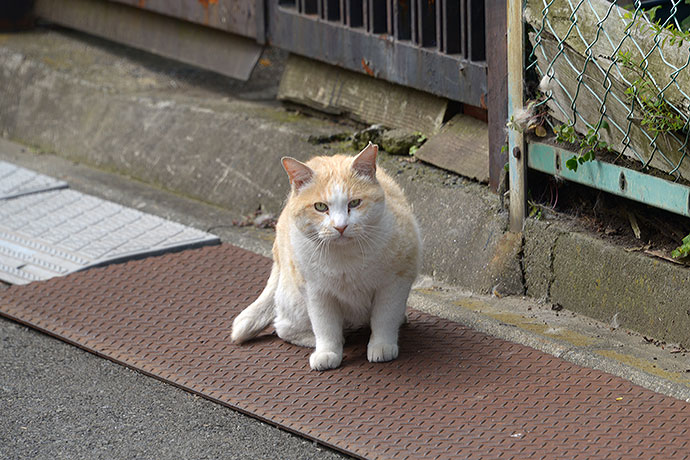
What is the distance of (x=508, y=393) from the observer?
11.4 feet

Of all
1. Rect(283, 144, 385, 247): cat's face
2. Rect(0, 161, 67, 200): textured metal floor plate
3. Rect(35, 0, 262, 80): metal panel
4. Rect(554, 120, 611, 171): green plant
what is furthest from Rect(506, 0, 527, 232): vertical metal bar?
Rect(0, 161, 67, 200): textured metal floor plate

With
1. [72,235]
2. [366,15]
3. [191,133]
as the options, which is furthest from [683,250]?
[191,133]

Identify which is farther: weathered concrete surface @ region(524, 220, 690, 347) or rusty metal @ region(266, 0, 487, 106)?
rusty metal @ region(266, 0, 487, 106)

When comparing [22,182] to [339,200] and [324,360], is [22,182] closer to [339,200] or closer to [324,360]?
[324,360]

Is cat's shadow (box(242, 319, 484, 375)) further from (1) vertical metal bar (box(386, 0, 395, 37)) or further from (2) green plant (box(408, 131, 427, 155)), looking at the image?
(1) vertical metal bar (box(386, 0, 395, 37))

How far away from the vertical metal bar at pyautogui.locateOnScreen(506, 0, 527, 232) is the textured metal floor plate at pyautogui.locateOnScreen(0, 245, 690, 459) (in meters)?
0.64

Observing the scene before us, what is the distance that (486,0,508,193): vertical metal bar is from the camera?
14.2 feet

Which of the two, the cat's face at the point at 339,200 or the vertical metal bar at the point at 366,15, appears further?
the vertical metal bar at the point at 366,15

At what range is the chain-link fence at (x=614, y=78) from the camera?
138 inches

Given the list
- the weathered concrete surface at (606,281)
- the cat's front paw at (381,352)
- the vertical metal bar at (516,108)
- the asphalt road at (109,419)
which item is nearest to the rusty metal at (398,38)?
the vertical metal bar at (516,108)

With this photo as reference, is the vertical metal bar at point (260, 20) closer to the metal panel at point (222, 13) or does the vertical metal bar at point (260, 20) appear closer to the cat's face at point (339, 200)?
the metal panel at point (222, 13)

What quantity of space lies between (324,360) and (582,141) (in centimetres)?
136

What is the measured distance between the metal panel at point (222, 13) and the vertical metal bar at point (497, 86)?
6.87 ft

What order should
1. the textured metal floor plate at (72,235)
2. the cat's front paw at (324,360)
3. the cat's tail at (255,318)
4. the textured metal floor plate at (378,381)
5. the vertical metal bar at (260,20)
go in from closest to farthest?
the textured metal floor plate at (378,381), the cat's front paw at (324,360), the cat's tail at (255,318), the textured metal floor plate at (72,235), the vertical metal bar at (260,20)
